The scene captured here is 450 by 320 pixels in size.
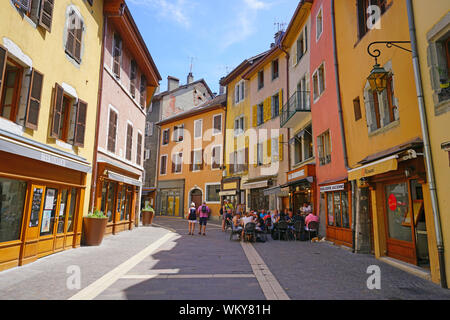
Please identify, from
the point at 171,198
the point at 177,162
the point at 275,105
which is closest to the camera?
the point at 275,105

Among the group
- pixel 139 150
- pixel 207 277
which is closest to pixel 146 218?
pixel 139 150

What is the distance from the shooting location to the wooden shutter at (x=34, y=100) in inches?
286

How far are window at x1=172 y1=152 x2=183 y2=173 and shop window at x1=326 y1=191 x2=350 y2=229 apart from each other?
65.1ft

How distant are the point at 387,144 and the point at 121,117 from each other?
1102 cm

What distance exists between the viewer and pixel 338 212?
11414mm

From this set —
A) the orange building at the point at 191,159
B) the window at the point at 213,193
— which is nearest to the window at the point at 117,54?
the orange building at the point at 191,159

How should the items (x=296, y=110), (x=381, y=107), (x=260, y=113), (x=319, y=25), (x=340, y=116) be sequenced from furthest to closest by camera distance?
(x=260, y=113), (x=296, y=110), (x=319, y=25), (x=340, y=116), (x=381, y=107)

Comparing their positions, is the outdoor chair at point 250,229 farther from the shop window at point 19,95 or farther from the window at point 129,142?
the shop window at point 19,95

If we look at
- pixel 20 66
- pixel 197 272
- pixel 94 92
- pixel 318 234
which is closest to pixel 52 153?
pixel 20 66

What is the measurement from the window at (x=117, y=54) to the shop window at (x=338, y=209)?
10.4 m

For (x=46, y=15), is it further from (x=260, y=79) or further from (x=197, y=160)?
(x=197, y=160)

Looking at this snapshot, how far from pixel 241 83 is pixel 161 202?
1502 cm

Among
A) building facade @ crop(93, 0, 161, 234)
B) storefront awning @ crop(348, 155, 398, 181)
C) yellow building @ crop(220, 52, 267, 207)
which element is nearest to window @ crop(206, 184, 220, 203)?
yellow building @ crop(220, 52, 267, 207)

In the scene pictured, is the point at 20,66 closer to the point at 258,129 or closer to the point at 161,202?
the point at 258,129
